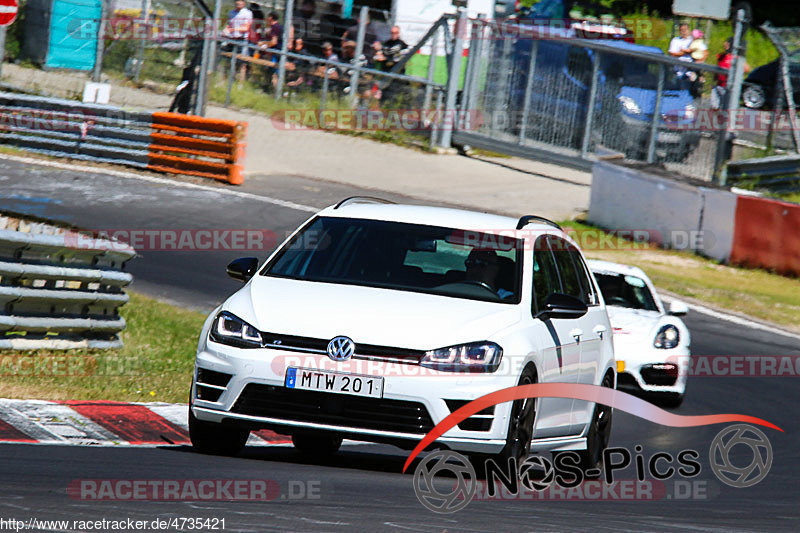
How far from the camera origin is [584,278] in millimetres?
8836

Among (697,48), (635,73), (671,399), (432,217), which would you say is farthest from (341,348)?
(697,48)

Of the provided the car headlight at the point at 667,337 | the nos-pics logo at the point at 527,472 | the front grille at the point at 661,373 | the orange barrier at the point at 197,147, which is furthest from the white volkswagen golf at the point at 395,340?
the orange barrier at the point at 197,147

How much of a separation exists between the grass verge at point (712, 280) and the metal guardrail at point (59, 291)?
9540 mm

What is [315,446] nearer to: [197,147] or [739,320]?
[739,320]

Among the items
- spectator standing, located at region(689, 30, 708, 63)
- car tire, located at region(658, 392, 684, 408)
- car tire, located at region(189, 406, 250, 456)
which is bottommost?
car tire, located at region(658, 392, 684, 408)

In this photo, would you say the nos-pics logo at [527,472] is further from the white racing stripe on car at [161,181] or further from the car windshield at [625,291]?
the white racing stripe on car at [161,181]

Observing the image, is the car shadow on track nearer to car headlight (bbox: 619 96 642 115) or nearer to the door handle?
the door handle

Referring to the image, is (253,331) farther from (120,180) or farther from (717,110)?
(717,110)

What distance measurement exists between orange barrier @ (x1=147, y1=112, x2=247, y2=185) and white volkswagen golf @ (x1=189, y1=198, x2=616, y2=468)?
15.0 meters

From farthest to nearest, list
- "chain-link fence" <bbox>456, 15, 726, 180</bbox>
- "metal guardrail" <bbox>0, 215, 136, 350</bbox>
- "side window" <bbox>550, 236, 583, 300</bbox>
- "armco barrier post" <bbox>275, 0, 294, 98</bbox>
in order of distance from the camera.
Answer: "armco barrier post" <bbox>275, 0, 294, 98</bbox>
"chain-link fence" <bbox>456, 15, 726, 180</bbox>
"metal guardrail" <bbox>0, 215, 136, 350</bbox>
"side window" <bbox>550, 236, 583, 300</bbox>

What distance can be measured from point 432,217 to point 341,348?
64.6 inches

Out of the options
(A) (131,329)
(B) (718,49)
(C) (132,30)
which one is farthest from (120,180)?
(B) (718,49)

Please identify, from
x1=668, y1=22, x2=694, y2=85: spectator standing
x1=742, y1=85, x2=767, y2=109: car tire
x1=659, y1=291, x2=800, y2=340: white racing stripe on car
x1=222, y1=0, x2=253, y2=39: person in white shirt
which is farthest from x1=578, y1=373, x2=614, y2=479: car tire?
x1=222, y1=0, x2=253, y2=39: person in white shirt

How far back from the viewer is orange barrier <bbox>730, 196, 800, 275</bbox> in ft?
64.4
